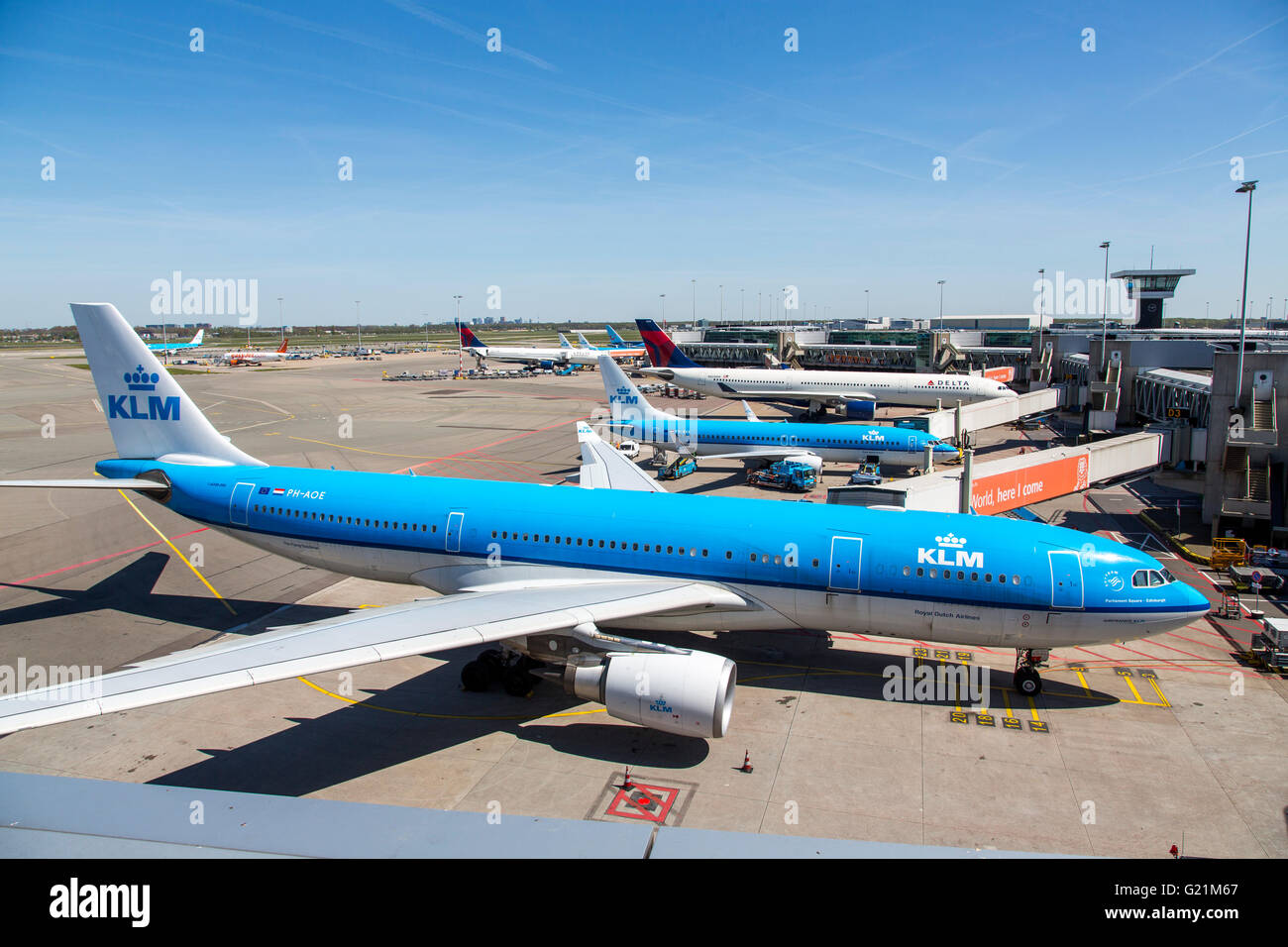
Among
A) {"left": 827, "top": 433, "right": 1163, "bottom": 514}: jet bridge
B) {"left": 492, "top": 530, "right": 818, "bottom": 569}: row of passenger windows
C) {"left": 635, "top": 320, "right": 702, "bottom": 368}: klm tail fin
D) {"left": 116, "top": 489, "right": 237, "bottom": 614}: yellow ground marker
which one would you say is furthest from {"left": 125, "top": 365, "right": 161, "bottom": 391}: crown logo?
{"left": 635, "top": 320, "right": 702, "bottom": 368}: klm tail fin

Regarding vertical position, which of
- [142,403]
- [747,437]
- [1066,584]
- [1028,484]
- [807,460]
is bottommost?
[1066,584]

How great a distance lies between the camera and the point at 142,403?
24.2 meters

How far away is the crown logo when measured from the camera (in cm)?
2372

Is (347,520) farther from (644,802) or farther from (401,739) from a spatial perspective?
(644,802)

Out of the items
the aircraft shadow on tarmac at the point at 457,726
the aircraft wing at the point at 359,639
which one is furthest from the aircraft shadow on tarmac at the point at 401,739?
the aircraft wing at the point at 359,639

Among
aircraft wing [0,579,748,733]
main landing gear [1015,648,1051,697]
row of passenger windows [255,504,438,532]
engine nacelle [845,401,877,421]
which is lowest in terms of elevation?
main landing gear [1015,648,1051,697]

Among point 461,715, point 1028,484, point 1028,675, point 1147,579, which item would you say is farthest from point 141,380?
point 1028,484

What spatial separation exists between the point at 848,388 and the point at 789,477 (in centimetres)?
2647

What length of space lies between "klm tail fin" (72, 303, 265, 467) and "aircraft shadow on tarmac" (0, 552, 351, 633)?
16.5ft

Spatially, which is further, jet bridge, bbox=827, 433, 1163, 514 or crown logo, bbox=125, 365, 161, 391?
jet bridge, bbox=827, 433, 1163, 514

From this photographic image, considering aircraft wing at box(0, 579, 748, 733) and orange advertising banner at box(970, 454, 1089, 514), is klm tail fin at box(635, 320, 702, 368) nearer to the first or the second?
orange advertising banner at box(970, 454, 1089, 514)
